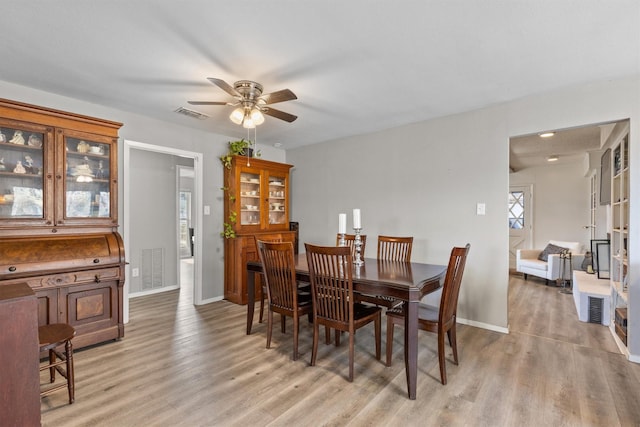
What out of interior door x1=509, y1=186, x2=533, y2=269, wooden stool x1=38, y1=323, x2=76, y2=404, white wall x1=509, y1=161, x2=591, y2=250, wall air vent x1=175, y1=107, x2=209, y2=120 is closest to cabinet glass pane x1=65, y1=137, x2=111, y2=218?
wall air vent x1=175, y1=107, x2=209, y2=120

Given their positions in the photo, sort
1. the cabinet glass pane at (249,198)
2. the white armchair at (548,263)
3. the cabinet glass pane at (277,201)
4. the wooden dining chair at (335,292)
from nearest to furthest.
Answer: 1. the wooden dining chair at (335,292)
2. the cabinet glass pane at (249,198)
3. the cabinet glass pane at (277,201)
4. the white armchair at (548,263)

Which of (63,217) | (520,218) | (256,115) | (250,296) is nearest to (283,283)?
(250,296)

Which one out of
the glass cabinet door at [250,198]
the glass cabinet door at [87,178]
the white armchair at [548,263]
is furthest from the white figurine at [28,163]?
the white armchair at [548,263]

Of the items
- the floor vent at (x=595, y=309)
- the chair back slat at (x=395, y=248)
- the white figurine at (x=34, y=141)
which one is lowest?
the floor vent at (x=595, y=309)

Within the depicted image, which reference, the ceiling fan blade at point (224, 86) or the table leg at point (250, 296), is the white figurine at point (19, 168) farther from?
the table leg at point (250, 296)

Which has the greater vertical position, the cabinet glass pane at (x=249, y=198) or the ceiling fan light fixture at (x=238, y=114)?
the ceiling fan light fixture at (x=238, y=114)

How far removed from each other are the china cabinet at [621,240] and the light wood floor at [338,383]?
8.1 inches

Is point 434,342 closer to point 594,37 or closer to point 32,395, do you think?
point 594,37

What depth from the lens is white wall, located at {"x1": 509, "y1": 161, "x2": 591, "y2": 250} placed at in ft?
20.5

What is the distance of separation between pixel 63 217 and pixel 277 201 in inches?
108

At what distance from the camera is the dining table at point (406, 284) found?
2080 mm

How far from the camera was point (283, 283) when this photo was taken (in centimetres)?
269

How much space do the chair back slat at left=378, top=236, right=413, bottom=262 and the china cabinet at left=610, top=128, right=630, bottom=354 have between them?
1792 millimetres

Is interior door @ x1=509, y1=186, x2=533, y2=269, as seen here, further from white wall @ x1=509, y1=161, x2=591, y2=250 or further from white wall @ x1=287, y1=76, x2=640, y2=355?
white wall @ x1=287, y1=76, x2=640, y2=355
